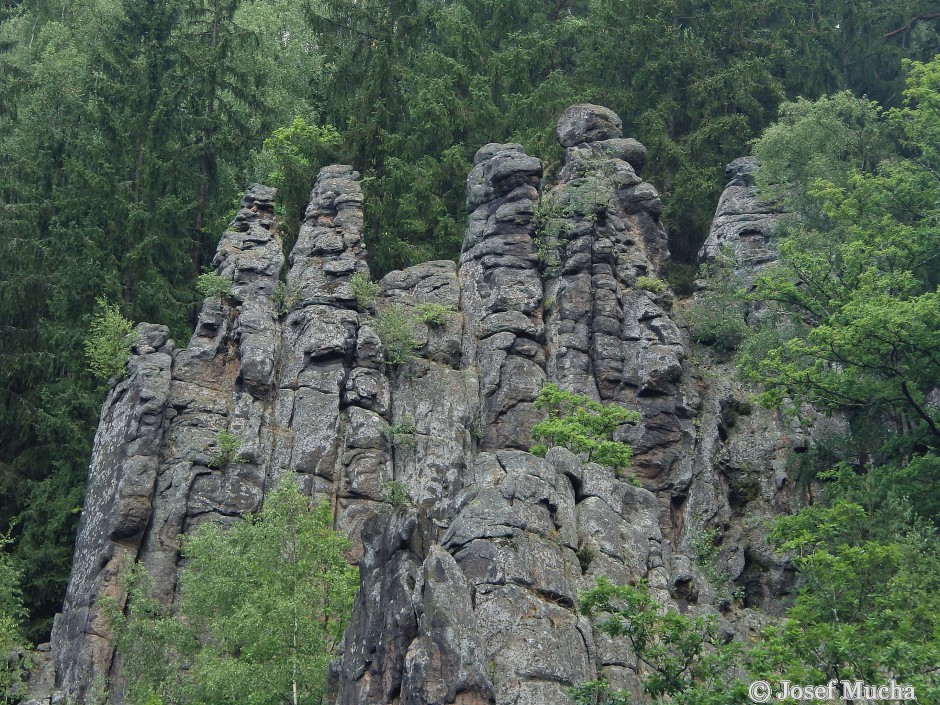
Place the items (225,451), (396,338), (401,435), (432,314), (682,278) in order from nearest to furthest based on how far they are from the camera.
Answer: (225,451) < (401,435) < (396,338) < (432,314) < (682,278)

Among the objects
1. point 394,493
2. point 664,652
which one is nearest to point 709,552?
point 394,493

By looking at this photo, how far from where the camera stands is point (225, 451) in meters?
35.1

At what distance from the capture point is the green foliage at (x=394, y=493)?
34.1 meters

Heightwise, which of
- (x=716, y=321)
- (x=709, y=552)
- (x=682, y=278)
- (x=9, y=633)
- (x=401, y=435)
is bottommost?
(x=9, y=633)

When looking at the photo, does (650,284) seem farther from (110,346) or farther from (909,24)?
(909,24)

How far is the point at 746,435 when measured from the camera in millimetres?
38469

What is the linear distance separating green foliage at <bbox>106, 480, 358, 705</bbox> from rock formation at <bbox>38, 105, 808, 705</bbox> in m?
1.52

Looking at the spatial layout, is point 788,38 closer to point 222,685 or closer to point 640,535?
point 640,535

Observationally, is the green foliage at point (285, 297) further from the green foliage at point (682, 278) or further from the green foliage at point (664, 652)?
the green foliage at point (664, 652)

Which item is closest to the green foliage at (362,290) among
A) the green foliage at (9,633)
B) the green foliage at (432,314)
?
the green foliage at (432,314)

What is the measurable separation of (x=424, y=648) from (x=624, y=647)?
4.40 m

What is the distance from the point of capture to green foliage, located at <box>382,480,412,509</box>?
34.1 metres

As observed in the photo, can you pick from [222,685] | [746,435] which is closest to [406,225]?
[746,435]

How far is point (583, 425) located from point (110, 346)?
46.1 ft
